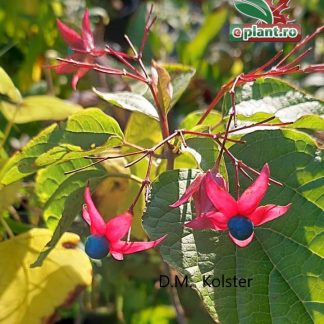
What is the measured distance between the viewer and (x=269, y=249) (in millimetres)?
657

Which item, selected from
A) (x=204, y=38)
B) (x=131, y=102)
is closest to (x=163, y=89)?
(x=131, y=102)

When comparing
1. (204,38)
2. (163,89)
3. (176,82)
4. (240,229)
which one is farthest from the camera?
(204,38)

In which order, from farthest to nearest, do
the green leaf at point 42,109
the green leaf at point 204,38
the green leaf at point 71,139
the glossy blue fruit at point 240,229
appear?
the green leaf at point 204,38 < the green leaf at point 42,109 < the green leaf at point 71,139 < the glossy blue fruit at point 240,229

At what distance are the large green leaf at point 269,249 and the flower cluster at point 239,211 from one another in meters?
0.05

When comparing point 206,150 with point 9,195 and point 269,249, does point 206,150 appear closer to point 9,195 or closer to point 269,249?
point 269,249

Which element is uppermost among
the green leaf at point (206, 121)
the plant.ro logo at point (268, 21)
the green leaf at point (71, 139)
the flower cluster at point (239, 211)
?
the plant.ro logo at point (268, 21)

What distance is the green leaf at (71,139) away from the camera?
2.30 feet

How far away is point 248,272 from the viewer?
646mm

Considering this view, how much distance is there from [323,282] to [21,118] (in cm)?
40

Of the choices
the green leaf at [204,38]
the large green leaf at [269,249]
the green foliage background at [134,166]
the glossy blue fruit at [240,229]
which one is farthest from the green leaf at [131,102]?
the green leaf at [204,38]

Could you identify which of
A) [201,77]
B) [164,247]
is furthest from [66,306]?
[201,77]

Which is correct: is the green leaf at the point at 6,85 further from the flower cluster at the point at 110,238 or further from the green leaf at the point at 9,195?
the flower cluster at the point at 110,238

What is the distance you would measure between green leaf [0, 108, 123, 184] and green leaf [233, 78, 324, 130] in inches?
5.4

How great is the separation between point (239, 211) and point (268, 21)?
30 cm
